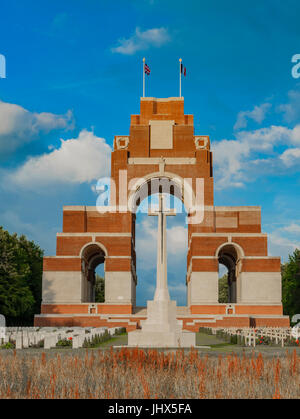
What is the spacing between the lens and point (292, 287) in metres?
56.5

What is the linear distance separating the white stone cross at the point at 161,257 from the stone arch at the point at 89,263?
27316mm

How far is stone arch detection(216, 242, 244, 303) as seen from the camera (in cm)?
4950

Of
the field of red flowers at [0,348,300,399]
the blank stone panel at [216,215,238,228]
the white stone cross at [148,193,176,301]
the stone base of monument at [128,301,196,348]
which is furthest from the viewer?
the blank stone panel at [216,215,238,228]

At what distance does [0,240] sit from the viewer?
157 ft

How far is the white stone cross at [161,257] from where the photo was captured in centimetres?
2153

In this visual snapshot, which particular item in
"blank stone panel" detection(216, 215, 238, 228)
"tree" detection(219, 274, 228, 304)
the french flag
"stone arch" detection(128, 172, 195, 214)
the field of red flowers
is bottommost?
the field of red flowers

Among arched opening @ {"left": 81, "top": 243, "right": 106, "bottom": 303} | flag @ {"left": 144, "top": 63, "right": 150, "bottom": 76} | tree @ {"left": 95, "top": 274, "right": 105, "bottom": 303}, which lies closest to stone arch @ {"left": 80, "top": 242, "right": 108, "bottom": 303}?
arched opening @ {"left": 81, "top": 243, "right": 106, "bottom": 303}

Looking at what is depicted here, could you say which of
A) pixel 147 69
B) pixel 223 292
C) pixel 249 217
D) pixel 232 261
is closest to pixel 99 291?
pixel 223 292

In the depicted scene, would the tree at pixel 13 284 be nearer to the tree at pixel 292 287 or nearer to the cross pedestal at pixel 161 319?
the cross pedestal at pixel 161 319

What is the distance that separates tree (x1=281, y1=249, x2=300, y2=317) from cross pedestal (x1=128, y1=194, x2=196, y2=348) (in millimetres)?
35846

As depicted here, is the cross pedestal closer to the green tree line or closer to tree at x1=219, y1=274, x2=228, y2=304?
the green tree line

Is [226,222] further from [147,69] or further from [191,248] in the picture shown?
[147,69]

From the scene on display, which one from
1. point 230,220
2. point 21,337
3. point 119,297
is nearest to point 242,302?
point 230,220

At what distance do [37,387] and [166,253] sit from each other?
1376cm
